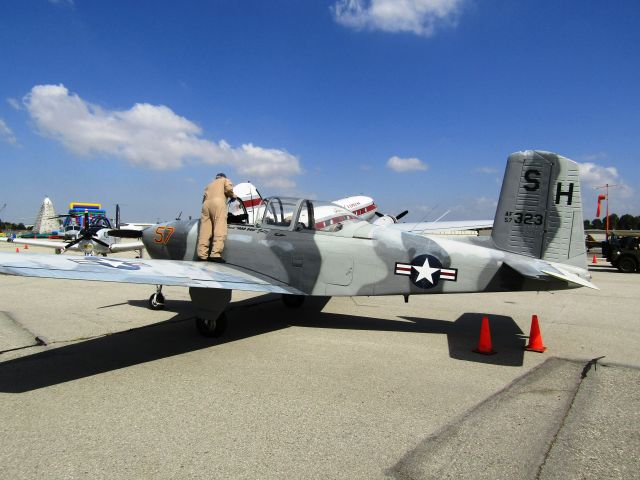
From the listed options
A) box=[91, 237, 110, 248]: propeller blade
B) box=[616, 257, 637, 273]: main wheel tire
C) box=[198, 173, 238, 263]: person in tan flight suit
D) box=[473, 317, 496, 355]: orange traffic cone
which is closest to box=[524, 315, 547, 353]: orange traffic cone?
box=[473, 317, 496, 355]: orange traffic cone

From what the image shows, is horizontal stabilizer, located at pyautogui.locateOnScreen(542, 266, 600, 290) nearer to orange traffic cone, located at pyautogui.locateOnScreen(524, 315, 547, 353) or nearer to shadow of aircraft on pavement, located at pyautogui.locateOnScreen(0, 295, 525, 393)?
orange traffic cone, located at pyautogui.locateOnScreen(524, 315, 547, 353)

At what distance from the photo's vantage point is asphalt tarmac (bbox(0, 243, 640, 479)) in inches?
110

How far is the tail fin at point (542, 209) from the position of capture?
5.67 metres

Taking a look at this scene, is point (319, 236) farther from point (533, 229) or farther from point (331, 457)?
point (331, 457)

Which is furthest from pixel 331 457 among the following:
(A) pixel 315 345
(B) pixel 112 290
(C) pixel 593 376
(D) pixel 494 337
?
(B) pixel 112 290

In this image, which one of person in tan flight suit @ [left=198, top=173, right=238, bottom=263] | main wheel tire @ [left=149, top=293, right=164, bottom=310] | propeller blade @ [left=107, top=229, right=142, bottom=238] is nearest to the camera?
person in tan flight suit @ [left=198, top=173, right=238, bottom=263]

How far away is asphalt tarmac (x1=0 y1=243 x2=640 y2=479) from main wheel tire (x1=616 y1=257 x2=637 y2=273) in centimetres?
1399

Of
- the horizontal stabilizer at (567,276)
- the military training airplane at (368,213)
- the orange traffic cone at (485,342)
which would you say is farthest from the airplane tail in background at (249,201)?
the horizontal stabilizer at (567,276)

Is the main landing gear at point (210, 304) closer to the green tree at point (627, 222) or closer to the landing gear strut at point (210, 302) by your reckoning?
the landing gear strut at point (210, 302)

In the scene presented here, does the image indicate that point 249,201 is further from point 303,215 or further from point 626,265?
point 626,265

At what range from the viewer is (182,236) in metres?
7.33

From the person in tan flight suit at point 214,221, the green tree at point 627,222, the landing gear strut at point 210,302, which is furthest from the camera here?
the green tree at point 627,222

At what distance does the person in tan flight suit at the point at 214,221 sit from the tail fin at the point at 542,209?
4.46m

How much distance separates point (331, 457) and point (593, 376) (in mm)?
3608
